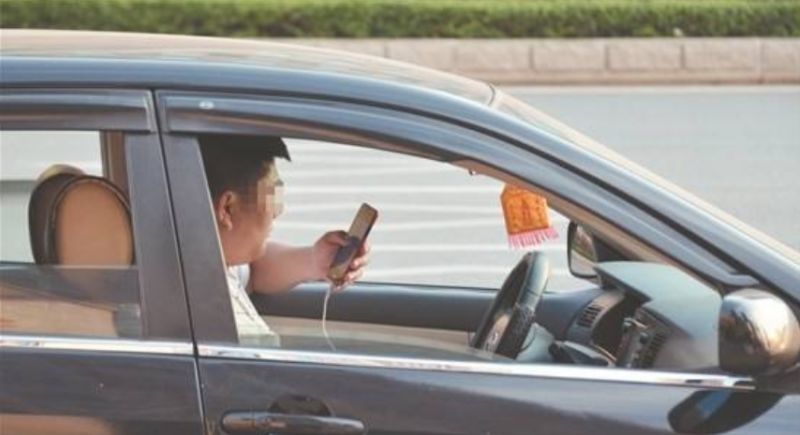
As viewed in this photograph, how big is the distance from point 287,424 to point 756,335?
0.82 meters

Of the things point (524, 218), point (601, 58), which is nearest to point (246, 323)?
point (524, 218)

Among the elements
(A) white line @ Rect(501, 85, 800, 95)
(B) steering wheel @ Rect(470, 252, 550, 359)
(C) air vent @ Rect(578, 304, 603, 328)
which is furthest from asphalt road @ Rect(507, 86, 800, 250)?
(B) steering wheel @ Rect(470, 252, 550, 359)

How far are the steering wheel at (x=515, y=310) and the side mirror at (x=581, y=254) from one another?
0.21m

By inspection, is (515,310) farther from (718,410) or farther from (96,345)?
(96,345)

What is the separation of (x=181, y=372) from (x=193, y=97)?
0.49 m

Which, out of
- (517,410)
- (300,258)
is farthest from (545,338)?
(517,410)

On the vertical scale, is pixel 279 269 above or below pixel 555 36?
above

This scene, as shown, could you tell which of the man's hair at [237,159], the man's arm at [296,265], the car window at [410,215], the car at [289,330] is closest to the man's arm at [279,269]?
the man's arm at [296,265]

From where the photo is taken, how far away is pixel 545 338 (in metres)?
3.78

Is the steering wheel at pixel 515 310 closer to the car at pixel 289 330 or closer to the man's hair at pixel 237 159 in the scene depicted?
the car at pixel 289 330

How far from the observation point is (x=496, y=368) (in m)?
2.98

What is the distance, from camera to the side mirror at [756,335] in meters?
2.88

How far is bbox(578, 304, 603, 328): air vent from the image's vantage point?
13.1 feet

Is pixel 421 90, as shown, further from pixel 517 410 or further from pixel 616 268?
pixel 616 268
